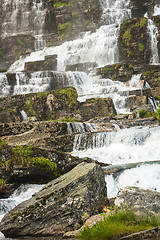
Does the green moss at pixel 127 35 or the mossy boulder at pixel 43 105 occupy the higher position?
the green moss at pixel 127 35

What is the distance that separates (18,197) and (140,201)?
146 inches

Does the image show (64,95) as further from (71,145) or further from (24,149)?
(24,149)

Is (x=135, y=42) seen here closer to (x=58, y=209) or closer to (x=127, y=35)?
(x=127, y=35)

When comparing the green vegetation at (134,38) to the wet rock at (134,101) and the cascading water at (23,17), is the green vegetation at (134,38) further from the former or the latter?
the cascading water at (23,17)

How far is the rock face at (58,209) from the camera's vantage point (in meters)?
4.87

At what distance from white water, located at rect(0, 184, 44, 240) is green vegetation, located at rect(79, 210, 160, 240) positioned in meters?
3.14

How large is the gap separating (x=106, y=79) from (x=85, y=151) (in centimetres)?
1724

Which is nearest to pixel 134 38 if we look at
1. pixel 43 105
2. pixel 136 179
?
pixel 43 105

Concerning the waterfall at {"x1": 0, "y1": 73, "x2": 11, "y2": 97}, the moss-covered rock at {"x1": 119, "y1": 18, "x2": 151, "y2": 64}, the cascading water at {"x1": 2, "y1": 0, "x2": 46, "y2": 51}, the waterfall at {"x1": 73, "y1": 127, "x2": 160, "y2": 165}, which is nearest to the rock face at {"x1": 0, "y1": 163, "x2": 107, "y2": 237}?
the waterfall at {"x1": 73, "y1": 127, "x2": 160, "y2": 165}

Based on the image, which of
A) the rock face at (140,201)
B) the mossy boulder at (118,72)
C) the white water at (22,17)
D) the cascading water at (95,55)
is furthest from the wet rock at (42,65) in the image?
the rock face at (140,201)

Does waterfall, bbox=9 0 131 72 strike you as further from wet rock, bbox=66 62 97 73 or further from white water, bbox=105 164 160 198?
white water, bbox=105 164 160 198

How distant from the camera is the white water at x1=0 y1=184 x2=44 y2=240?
629 centimetres

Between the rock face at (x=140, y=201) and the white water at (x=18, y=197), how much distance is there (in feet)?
9.97

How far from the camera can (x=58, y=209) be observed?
5035 millimetres
